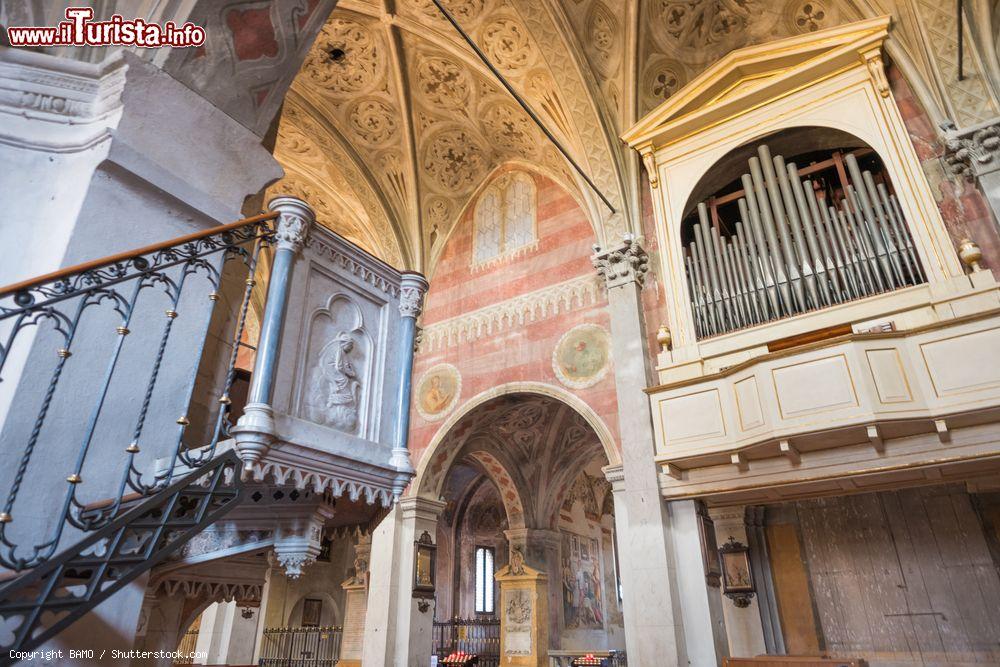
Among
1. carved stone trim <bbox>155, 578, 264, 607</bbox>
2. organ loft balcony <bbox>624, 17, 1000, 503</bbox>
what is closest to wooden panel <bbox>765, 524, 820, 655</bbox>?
organ loft balcony <bbox>624, 17, 1000, 503</bbox>

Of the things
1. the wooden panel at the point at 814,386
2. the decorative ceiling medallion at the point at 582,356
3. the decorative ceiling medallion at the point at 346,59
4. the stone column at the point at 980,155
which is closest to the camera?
the wooden panel at the point at 814,386

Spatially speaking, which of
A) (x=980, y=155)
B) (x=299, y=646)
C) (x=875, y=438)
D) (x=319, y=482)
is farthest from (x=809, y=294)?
(x=299, y=646)

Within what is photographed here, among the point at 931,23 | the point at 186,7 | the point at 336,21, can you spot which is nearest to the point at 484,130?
the point at 336,21

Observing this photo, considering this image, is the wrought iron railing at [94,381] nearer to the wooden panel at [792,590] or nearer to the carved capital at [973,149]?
the carved capital at [973,149]

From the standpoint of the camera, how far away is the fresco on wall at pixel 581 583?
13.1 m

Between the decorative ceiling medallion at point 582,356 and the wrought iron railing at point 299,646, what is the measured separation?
318 inches

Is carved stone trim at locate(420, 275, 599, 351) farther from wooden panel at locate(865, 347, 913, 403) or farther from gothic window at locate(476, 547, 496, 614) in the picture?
gothic window at locate(476, 547, 496, 614)

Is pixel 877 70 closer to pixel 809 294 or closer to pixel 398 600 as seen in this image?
pixel 809 294

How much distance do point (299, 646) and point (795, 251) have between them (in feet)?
43.7

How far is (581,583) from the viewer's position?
13906 mm

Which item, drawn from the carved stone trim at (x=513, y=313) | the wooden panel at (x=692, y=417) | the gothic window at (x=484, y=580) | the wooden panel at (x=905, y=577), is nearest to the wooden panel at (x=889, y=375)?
the wooden panel at (x=692, y=417)

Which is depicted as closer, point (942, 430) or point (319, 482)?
point (319, 482)

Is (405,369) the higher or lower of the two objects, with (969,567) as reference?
higher

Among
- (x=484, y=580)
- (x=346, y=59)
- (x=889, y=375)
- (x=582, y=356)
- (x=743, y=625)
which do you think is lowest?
(x=743, y=625)
